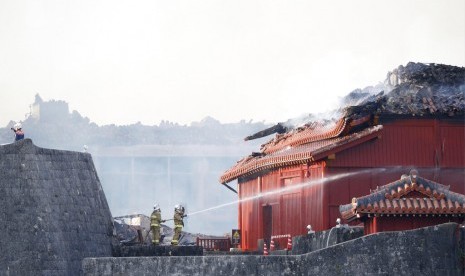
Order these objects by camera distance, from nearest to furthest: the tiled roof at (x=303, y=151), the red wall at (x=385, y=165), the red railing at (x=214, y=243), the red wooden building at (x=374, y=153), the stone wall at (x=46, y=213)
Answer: the stone wall at (x=46, y=213) < the tiled roof at (x=303, y=151) < the red wooden building at (x=374, y=153) < the red wall at (x=385, y=165) < the red railing at (x=214, y=243)

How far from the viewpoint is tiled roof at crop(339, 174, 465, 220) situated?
31.8m

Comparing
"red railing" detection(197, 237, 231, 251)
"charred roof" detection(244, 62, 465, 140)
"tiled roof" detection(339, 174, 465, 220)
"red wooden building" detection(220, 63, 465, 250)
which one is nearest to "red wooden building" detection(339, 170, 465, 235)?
"tiled roof" detection(339, 174, 465, 220)

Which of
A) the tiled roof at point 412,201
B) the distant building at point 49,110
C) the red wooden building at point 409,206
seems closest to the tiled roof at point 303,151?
the red wooden building at point 409,206

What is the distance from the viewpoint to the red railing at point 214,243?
4756 cm

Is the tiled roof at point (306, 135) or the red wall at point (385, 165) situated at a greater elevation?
the tiled roof at point (306, 135)

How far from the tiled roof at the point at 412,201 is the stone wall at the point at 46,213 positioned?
7.73 m

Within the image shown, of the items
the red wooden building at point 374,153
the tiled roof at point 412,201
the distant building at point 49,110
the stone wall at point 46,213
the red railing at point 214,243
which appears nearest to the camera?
the tiled roof at point 412,201

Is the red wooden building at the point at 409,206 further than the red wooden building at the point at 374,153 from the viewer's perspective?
No

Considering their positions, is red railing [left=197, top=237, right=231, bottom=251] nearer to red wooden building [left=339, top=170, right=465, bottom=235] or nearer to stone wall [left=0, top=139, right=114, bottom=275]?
stone wall [left=0, top=139, right=114, bottom=275]

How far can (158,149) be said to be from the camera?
9444 centimetres

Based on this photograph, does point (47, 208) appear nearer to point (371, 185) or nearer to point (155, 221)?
point (155, 221)

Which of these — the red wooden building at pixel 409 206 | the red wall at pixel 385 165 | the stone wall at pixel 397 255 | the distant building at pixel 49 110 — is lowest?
the stone wall at pixel 397 255

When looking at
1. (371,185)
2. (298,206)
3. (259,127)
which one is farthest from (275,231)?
(259,127)

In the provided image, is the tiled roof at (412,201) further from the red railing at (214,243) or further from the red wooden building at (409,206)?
the red railing at (214,243)
